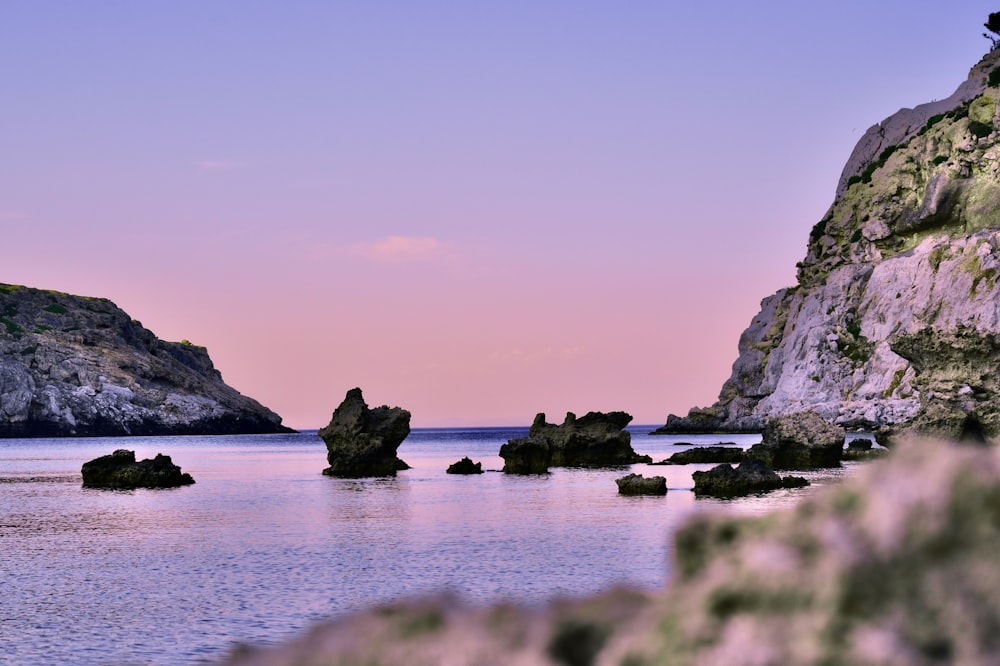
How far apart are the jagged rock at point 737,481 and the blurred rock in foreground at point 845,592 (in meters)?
44.0

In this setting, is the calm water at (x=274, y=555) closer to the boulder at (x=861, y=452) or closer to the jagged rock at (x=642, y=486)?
the jagged rock at (x=642, y=486)

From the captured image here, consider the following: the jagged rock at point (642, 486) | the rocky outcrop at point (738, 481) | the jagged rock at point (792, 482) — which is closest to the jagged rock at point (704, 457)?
the jagged rock at point (642, 486)

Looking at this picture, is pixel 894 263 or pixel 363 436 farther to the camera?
pixel 894 263

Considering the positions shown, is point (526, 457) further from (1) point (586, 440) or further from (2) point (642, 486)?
(2) point (642, 486)

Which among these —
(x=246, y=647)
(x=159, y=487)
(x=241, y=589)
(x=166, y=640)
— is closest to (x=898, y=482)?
(x=246, y=647)

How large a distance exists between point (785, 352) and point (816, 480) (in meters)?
90.9

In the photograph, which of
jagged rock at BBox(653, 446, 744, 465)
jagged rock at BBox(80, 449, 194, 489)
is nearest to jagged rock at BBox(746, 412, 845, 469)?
jagged rock at BBox(653, 446, 744, 465)

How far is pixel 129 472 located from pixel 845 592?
59.3 meters

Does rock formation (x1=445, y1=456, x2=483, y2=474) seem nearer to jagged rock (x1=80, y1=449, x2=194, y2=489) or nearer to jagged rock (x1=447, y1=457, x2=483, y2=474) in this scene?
jagged rock (x1=447, y1=457, x2=483, y2=474)

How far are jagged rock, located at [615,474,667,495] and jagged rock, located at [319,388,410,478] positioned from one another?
729 inches

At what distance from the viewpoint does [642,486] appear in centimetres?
5072

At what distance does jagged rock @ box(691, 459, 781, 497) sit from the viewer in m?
45.8

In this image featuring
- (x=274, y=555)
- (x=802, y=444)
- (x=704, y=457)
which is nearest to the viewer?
(x=274, y=555)

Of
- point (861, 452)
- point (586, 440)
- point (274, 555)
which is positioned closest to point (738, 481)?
point (274, 555)
